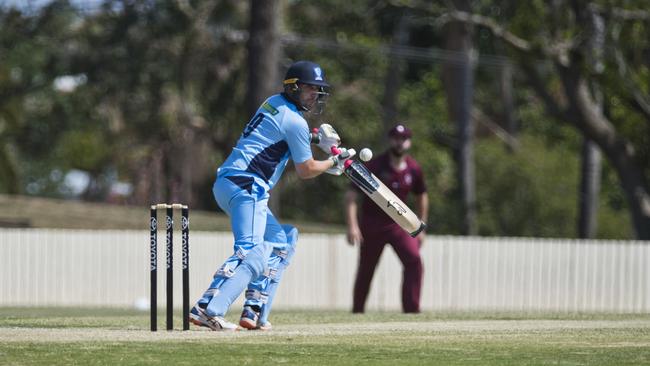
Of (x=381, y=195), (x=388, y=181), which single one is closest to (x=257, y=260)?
(x=381, y=195)

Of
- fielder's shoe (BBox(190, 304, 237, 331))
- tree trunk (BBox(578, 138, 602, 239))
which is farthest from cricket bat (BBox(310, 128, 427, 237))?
tree trunk (BBox(578, 138, 602, 239))

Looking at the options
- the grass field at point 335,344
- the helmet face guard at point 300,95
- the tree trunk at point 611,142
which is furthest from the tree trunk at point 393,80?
the helmet face guard at point 300,95

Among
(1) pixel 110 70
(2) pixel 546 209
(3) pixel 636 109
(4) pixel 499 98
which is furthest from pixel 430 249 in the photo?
(4) pixel 499 98

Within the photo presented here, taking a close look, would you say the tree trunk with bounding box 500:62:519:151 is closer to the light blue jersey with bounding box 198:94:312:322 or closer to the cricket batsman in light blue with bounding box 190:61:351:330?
the cricket batsman in light blue with bounding box 190:61:351:330

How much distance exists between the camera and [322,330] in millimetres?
10562

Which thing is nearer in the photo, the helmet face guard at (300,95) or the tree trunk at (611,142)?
the helmet face guard at (300,95)

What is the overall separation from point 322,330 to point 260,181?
3.97 ft

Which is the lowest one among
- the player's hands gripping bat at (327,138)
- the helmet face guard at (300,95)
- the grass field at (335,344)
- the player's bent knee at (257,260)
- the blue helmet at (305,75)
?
the grass field at (335,344)

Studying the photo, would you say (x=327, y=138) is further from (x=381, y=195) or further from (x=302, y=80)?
(x=381, y=195)

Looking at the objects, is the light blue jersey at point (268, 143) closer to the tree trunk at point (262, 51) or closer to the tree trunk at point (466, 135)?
the tree trunk at point (262, 51)

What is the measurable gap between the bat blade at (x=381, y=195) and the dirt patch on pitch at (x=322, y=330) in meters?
0.80

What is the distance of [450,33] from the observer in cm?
4119

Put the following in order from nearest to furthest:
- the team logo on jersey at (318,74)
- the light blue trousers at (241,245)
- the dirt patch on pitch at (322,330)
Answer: the dirt patch on pitch at (322,330) → the light blue trousers at (241,245) → the team logo on jersey at (318,74)

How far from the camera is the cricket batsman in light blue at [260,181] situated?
10.1 meters
